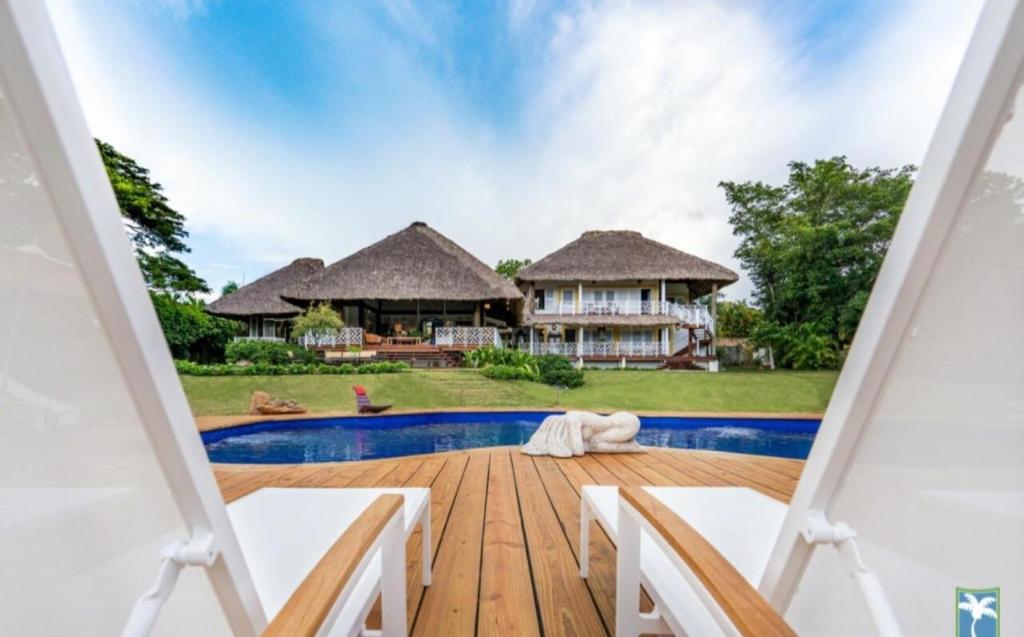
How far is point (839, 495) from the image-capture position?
1.94 ft

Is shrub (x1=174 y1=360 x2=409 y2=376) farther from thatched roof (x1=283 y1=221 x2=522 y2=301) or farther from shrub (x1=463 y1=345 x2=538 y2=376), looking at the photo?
thatched roof (x1=283 y1=221 x2=522 y2=301)

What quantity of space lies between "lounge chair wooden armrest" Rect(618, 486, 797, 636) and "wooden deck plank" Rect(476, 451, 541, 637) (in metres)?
0.55

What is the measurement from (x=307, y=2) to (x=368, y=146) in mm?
3581

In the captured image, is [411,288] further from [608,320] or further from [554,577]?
[554,577]

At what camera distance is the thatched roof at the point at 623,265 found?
11.3 meters

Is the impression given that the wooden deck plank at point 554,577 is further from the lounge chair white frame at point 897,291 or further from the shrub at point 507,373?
the shrub at point 507,373

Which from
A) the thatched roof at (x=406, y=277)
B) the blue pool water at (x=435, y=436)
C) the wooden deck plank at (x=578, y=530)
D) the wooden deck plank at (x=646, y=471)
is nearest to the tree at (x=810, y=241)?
the blue pool water at (x=435, y=436)

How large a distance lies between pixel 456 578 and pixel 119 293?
129 cm

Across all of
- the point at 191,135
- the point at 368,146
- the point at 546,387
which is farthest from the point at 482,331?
the point at 191,135

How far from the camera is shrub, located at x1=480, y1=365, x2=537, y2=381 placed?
8.50 metres

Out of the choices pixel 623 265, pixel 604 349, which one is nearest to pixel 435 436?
pixel 604 349

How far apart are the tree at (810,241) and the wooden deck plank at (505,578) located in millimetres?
5850

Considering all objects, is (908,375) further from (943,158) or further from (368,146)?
(368,146)

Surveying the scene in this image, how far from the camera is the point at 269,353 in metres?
9.24
